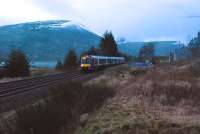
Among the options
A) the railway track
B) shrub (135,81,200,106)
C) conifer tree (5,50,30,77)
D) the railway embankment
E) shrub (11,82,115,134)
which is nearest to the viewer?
the railway embankment

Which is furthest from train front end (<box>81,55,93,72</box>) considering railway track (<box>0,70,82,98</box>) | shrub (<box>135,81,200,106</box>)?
shrub (<box>135,81,200,106</box>)

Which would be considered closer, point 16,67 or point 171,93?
point 171,93

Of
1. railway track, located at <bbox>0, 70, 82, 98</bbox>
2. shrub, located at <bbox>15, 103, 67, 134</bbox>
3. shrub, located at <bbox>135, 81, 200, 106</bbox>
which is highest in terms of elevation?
shrub, located at <bbox>135, 81, 200, 106</bbox>

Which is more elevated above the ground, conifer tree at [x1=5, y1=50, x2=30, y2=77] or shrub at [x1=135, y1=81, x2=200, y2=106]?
shrub at [x1=135, y1=81, x2=200, y2=106]

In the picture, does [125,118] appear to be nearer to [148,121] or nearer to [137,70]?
[148,121]

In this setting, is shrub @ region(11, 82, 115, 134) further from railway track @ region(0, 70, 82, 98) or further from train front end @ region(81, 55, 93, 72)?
train front end @ region(81, 55, 93, 72)

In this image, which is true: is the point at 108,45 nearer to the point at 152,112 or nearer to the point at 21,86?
the point at 21,86

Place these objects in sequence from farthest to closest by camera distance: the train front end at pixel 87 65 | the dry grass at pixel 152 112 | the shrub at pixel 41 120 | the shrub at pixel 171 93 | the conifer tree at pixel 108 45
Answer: the conifer tree at pixel 108 45 < the train front end at pixel 87 65 < the shrub at pixel 171 93 < the shrub at pixel 41 120 < the dry grass at pixel 152 112

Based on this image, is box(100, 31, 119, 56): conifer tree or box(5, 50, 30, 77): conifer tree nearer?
box(5, 50, 30, 77): conifer tree

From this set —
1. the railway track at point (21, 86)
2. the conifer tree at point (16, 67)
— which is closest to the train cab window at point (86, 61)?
the conifer tree at point (16, 67)

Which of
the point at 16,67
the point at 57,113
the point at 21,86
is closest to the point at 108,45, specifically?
the point at 16,67

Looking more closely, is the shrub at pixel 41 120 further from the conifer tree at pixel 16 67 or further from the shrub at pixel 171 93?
the conifer tree at pixel 16 67

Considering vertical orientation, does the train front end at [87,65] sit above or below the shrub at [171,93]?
below

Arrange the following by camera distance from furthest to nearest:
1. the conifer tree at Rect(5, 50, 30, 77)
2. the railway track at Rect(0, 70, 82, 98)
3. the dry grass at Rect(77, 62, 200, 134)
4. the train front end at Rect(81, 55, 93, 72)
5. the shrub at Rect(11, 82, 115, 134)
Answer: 1. the conifer tree at Rect(5, 50, 30, 77)
2. the train front end at Rect(81, 55, 93, 72)
3. the railway track at Rect(0, 70, 82, 98)
4. the shrub at Rect(11, 82, 115, 134)
5. the dry grass at Rect(77, 62, 200, 134)
